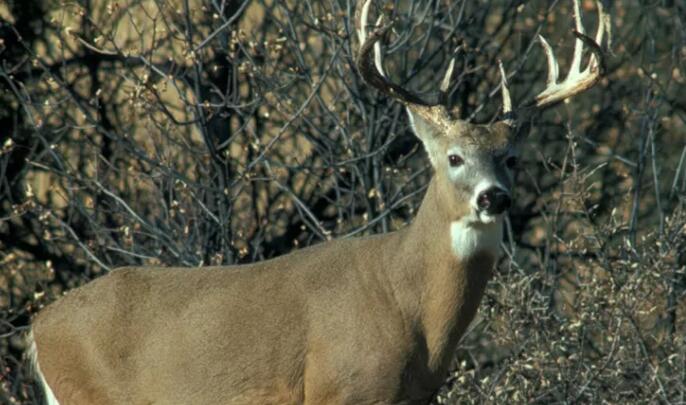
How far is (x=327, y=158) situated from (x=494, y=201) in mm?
3297

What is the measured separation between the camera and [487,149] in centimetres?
660

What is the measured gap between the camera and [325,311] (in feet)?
21.5

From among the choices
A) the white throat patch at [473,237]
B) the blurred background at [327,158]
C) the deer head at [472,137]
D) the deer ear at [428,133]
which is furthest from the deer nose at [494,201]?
the blurred background at [327,158]

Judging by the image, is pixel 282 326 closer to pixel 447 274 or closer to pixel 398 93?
pixel 447 274

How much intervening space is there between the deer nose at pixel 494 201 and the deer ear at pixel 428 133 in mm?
470

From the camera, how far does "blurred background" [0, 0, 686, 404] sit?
8078mm

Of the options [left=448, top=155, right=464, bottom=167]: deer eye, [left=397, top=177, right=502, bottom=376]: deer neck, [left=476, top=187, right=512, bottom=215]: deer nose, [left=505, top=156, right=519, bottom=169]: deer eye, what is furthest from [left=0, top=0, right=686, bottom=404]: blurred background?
[left=476, top=187, right=512, bottom=215]: deer nose

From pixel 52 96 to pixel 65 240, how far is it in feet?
4.28

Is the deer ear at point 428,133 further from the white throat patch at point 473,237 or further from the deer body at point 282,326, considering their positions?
the white throat patch at point 473,237

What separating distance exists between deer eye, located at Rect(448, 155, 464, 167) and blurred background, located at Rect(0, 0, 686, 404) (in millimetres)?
1417

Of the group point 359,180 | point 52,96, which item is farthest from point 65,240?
point 359,180

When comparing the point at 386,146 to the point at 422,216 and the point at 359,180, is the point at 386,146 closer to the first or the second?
the point at 359,180

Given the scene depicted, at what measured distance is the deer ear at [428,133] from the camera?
267 inches

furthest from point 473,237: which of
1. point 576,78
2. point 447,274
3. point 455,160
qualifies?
point 576,78
